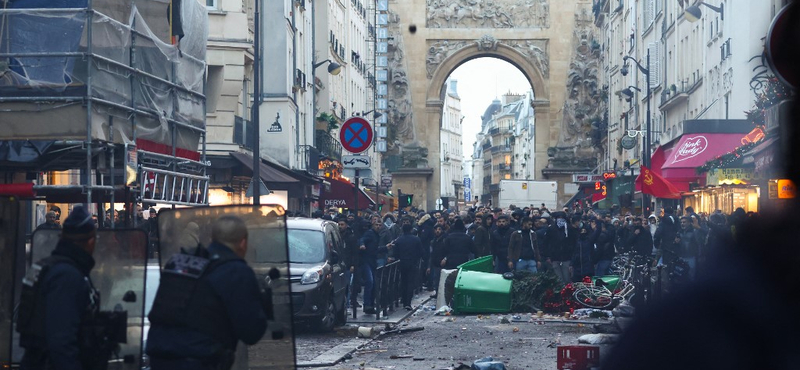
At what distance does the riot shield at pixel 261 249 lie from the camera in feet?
22.4

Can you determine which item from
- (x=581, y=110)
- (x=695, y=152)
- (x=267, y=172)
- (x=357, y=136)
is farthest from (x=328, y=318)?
(x=581, y=110)

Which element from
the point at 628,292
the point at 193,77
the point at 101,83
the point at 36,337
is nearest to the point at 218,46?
the point at 193,77

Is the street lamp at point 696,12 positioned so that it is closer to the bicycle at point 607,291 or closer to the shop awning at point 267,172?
the shop awning at point 267,172

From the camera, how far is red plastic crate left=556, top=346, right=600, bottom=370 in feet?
33.6

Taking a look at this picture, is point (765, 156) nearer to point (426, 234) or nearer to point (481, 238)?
point (481, 238)

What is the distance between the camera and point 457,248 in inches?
894

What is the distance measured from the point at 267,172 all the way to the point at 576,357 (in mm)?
21348

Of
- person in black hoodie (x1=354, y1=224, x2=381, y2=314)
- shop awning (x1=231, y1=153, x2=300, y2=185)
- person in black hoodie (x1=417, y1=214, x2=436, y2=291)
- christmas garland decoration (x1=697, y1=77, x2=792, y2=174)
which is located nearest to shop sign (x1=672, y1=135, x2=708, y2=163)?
christmas garland decoration (x1=697, y1=77, x2=792, y2=174)

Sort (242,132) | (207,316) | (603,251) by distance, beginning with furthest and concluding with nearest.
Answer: (242,132)
(603,251)
(207,316)

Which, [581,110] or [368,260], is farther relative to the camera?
[581,110]

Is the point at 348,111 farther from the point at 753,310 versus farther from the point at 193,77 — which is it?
the point at 753,310

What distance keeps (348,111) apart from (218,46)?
2934 centimetres

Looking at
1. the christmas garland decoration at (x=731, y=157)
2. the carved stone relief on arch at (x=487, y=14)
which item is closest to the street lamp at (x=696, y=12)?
the christmas garland decoration at (x=731, y=157)

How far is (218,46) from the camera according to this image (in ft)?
101
